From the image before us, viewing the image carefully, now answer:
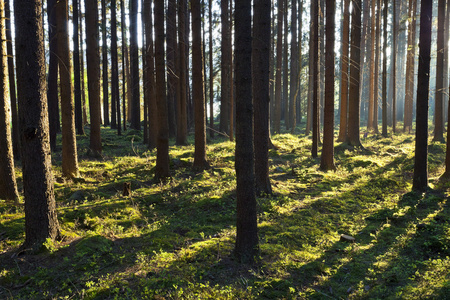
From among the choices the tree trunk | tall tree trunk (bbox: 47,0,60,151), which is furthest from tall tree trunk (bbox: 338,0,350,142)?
tall tree trunk (bbox: 47,0,60,151)

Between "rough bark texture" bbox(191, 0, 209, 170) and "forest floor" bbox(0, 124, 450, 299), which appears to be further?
"rough bark texture" bbox(191, 0, 209, 170)

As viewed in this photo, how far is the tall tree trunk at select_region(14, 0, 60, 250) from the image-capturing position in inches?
211

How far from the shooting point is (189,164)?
12969mm

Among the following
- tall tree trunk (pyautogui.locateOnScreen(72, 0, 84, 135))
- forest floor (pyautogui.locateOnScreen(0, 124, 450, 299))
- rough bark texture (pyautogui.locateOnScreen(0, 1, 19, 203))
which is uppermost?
tall tree trunk (pyautogui.locateOnScreen(72, 0, 84, 135))

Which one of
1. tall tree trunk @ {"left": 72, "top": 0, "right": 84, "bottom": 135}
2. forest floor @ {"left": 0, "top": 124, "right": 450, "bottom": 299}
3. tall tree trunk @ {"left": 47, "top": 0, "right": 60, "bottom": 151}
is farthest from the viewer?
tall tree trunk @ {"left": 72, "top": 0, "right": 84, "bottom": 135}

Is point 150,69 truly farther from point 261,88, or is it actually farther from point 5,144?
point 5,144

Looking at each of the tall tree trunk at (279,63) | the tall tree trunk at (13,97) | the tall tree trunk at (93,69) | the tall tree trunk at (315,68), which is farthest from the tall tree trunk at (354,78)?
the tall tree trunk at (13,97)

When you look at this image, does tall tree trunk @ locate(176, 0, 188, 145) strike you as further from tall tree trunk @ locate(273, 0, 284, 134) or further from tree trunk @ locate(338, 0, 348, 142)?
tree trunk @ locate(338, 0, 348, 142)

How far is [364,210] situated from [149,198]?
→ 6.25 meters

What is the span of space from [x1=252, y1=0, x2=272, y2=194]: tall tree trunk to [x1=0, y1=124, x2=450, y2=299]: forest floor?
1045 millimetres

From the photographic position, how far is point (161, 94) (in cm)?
1035

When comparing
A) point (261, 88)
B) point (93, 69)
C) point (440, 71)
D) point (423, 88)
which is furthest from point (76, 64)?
point (440, 71)

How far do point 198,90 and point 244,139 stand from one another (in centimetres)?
713

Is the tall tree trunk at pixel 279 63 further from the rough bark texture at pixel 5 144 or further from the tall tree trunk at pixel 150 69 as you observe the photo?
the rough bark texture at pixel 5 144
